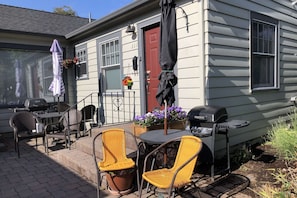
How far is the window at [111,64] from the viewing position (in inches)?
247

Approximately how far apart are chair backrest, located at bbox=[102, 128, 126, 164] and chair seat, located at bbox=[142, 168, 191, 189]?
75 cm

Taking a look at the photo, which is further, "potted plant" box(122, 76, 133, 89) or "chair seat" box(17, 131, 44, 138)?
"potted plant" box(122, 76, 133, 89)

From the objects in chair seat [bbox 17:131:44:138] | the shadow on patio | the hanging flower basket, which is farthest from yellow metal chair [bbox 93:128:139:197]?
the hanging flower basket

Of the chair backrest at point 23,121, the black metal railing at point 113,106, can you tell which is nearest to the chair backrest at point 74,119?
the black metal railing at point 113,106

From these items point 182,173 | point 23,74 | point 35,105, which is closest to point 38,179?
point 182,173

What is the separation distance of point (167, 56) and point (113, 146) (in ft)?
4.66

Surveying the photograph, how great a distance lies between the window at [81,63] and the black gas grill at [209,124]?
494 centimetres

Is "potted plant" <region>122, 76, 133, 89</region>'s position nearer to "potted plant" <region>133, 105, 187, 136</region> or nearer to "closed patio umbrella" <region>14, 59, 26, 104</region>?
"potted plant" <region>133, 105, 187, 136</region>

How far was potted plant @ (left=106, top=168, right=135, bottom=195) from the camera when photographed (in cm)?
312

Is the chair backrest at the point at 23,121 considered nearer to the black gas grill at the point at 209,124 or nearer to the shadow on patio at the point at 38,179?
the shadow on patio at the point at 38,179

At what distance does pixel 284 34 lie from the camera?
5969mm

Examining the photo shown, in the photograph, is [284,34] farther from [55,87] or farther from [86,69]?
[55,87]

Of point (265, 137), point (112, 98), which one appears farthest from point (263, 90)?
point (112, 98)

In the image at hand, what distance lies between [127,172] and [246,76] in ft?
10.7
